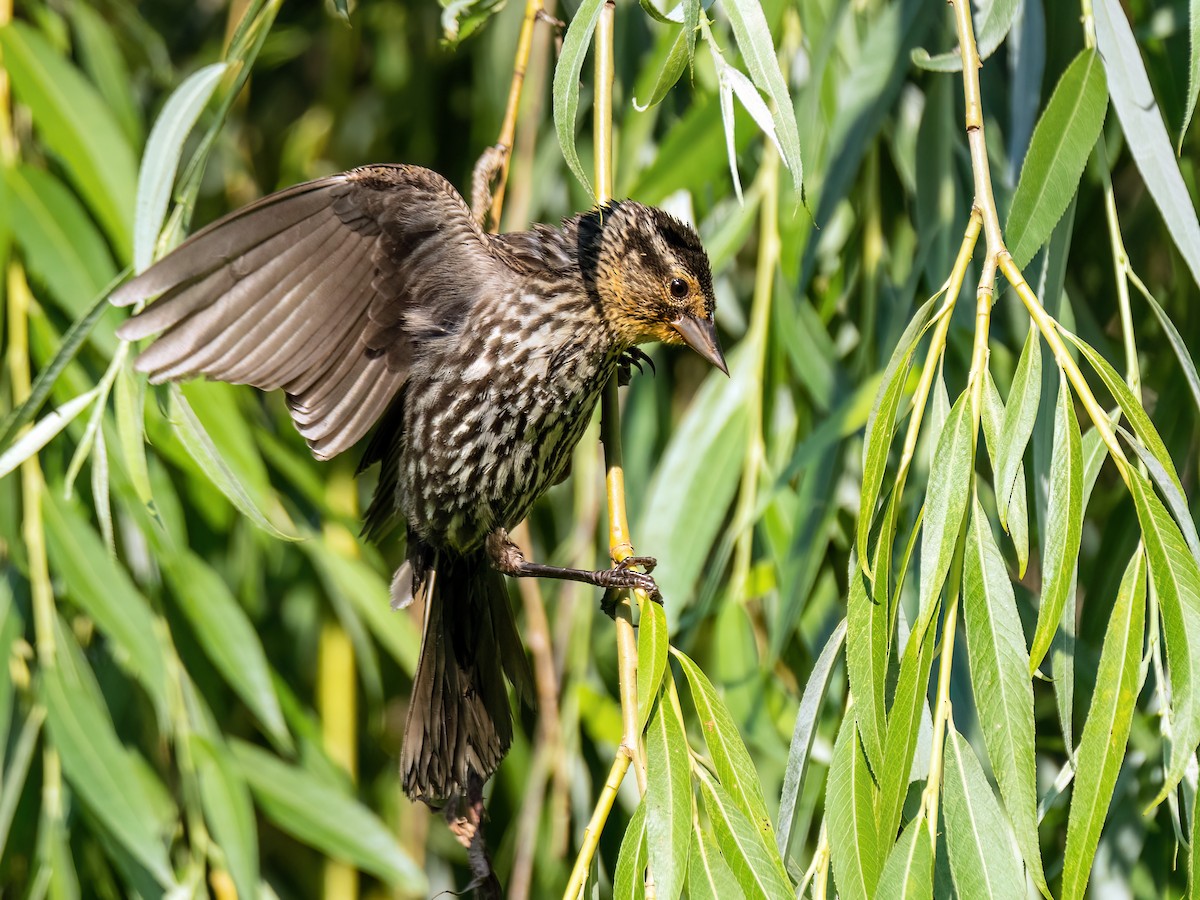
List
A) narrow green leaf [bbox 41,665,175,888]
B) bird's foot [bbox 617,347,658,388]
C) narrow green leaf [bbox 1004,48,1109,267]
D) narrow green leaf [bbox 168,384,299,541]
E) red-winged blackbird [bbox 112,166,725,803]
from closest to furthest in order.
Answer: narrow green leaf [bbox 1004,48,1109,267]
narrow green leaf [bbox 168,384,299,541]
red-winged blackbird [bbox 112,166,725,803]
narrow green leaf [bbox 41,665,175,888]
bird's foot [bbox 617,347,658,388]

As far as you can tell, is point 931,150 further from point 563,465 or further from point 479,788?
point 479,788

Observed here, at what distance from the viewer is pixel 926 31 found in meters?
2.09

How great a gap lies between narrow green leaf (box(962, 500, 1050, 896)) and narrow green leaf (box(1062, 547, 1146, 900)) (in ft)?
0.11

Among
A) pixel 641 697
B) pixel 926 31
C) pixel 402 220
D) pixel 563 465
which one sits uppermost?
pixel 926 31

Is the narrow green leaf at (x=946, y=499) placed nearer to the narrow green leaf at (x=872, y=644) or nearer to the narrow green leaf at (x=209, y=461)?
the narrow green leaf at (x=872, y=644)

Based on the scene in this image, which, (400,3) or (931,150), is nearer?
(931,150)

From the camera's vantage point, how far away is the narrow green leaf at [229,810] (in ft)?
7.13

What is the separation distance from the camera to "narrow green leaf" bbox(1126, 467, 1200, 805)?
123cm

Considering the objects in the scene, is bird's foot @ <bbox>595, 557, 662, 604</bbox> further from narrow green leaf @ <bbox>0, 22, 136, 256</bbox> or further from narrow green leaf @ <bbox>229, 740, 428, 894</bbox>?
narrow green leaf @ <bbox>0, 22, 136, 256</bbox>

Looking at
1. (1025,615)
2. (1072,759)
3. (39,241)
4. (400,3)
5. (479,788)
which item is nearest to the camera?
(1072,759)

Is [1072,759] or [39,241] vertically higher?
[39,241]

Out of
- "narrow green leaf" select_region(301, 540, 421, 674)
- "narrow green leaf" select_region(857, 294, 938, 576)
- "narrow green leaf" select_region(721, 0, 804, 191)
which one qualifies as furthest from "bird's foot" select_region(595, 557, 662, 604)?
"narrow green leaf" select_region(301, 540, 421, 674)

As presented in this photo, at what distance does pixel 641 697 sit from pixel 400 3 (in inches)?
105

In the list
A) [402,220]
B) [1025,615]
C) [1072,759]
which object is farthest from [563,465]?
[1072,759]
